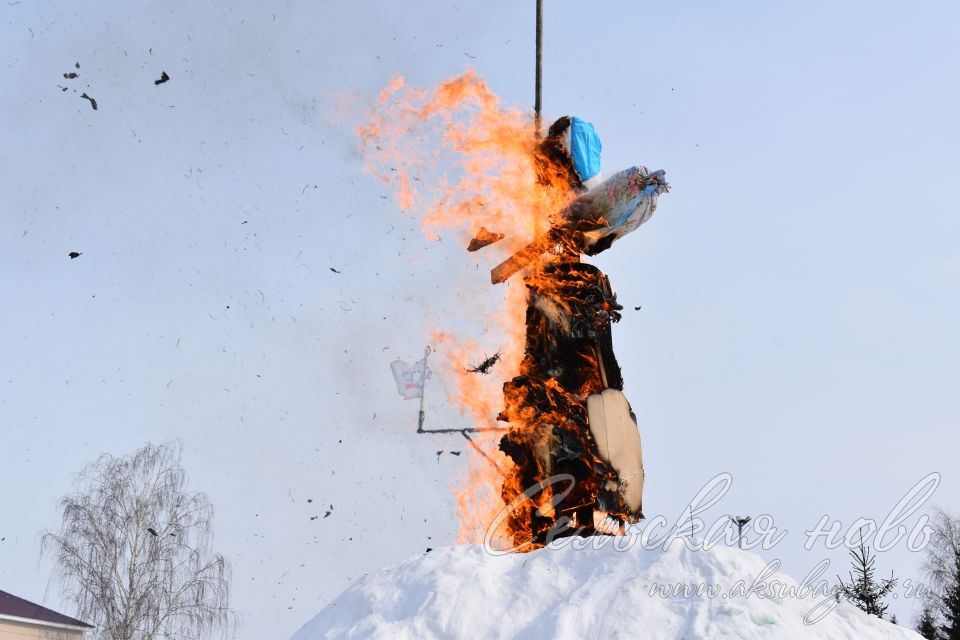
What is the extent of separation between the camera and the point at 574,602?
1388 cm

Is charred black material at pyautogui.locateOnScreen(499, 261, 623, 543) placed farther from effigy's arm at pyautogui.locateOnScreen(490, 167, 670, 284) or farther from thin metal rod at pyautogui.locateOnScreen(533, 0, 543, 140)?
thin metal rod at pyautogui.locateOnScreen(533, 0, 543, 140)

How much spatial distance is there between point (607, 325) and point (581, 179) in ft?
8.55

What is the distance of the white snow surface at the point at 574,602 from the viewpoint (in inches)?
530

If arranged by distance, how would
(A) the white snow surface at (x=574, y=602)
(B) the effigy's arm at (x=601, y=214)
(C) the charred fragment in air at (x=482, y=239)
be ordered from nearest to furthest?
(A) the white snow surface at (x=574, y=602)
(B) the effigy's arm at (x=601, y=214)
(C) the charred fragment in air at (x=482, y=239)

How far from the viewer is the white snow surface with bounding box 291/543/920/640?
13.5 metres

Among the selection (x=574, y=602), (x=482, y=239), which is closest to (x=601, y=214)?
(x=482, y=239)

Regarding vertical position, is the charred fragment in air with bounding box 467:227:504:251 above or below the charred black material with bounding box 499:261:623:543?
above

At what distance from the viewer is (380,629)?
44.9 ft

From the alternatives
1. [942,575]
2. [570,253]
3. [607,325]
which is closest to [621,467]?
[607,325]

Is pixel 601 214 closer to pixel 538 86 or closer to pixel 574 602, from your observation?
pixel 538 86

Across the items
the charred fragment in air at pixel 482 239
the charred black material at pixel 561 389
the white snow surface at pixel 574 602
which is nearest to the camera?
the white snow surface at pixel 574 602

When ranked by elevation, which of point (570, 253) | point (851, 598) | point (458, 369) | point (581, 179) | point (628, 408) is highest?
point (581, 179)

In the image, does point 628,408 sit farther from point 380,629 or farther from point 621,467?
point 380,629

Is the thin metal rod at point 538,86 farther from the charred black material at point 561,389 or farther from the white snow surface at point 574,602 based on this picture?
the white snow surface at point 574,602
